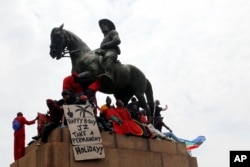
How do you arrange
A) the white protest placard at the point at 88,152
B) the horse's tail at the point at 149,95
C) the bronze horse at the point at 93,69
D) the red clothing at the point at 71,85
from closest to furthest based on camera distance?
the white protest placard at the point at 88,152
the red clothing at the point at 71,85
the bronze horse at the point at 93,69
the horse's tail at the point at 149,95

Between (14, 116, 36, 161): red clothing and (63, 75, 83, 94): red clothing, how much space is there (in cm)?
132

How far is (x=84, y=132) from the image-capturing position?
37.1 feet

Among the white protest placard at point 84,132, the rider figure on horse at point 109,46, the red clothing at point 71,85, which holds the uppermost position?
the rider figure on horse at point 109,46

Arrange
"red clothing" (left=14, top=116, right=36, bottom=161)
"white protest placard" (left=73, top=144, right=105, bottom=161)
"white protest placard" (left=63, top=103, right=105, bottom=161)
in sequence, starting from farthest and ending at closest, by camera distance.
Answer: "red clothing" (left=14, top=116, right=36, bottom=161) → "white protest placard" (left=63, top=103, right=105, bottom=161) → "white protest placard" (left=73, top=144, right=105, bottom=161)

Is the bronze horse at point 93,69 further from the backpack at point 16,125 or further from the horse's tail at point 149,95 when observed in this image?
the backpack at point 16,125

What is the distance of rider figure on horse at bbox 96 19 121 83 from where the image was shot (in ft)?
45.3

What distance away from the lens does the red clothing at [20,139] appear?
12330mm

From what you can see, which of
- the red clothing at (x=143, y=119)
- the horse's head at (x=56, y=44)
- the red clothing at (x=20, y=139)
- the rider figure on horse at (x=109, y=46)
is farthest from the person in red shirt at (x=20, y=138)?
the red clothing at (x=143, y=119)

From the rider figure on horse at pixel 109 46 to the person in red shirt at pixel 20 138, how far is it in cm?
253

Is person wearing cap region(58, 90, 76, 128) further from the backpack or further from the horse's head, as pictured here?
the horse's head

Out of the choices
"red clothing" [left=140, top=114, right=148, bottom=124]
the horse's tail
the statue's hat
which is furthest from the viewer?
the horse's tail

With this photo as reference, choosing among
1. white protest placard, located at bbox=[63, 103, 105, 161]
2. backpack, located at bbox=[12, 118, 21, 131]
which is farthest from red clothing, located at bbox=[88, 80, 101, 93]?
backpack, located at bbox=[12, 118, 21, 131]

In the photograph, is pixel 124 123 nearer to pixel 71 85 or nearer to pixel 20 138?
pixel 71 85

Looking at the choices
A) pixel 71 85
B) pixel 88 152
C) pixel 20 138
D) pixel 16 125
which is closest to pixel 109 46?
pixel 71 85
